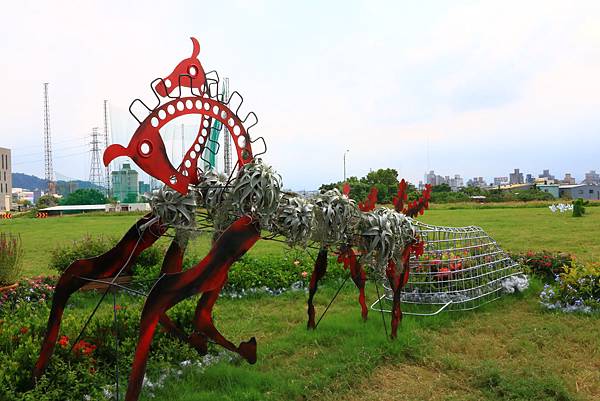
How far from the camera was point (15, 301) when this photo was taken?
6.96 meters

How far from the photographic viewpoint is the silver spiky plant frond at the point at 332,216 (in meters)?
4.18

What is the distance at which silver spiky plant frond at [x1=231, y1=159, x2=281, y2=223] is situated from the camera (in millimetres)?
3475

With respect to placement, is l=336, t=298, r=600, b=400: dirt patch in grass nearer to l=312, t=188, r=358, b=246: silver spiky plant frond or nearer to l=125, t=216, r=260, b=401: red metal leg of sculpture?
l=312, t=188, r=358, b=246: silver spiky plant frond

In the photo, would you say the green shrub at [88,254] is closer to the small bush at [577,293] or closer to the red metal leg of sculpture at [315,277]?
the red metal leg of sculpture at [315,277]

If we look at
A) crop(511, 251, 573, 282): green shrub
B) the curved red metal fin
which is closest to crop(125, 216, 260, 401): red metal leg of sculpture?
the curved red metal fin

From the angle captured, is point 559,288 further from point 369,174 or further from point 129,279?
point 369,174

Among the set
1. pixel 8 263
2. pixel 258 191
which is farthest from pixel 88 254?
pixel 258 191

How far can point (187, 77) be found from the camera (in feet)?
12.3

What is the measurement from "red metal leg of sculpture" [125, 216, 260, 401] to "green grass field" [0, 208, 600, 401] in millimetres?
772

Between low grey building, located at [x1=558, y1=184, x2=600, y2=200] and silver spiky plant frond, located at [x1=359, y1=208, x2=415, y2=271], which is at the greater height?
low grey building, located at [x1=558, y1=184, x2=600, y2=200]

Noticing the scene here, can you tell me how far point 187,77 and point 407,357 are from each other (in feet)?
12.1

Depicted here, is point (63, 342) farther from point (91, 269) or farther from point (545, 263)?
point (545, 263)

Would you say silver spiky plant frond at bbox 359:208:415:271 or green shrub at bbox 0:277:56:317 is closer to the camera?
silver spiky plant frond at bbox 359:208:415:271

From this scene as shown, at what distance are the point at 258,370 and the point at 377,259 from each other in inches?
64.1
